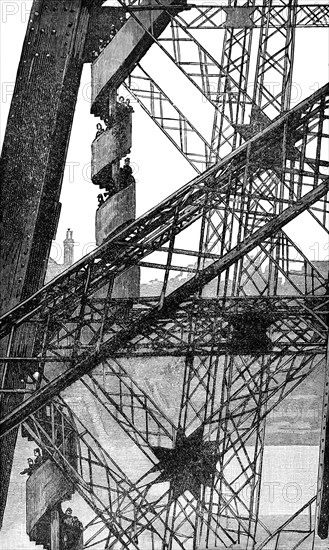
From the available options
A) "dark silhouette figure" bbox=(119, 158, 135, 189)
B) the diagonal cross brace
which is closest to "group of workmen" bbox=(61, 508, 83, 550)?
the diagonal cross brace

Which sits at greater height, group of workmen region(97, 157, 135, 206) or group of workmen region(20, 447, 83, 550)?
group of workmen region(97, 157, 135, 206)

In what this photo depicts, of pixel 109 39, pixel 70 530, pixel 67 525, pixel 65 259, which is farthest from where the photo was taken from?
pixel 65 259

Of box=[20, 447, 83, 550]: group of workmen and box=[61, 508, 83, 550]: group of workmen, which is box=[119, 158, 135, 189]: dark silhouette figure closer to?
box=[20, 447, 83, 550]: group of workmen

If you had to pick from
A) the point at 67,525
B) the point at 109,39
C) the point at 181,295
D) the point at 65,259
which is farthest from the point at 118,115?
the point at 65,259

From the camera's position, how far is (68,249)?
2830 centimetres

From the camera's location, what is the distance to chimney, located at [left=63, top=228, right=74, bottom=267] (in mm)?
26180

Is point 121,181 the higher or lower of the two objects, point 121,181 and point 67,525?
the higher

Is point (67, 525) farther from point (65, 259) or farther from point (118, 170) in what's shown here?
point (65, 259)

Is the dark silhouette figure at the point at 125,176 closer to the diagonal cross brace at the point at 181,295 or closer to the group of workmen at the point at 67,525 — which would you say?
the diagonal cross brace at the point at 181,295

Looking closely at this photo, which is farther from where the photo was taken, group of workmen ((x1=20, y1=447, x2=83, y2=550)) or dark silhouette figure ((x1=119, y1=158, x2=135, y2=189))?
dark silhouette figure ((x1=119, y1=158, x2=135, y2=189))

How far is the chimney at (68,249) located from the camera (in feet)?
85.9

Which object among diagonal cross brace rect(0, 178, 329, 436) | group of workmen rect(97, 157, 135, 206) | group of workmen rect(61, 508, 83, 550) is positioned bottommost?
group of workmen rect(61, 508, 83, 550)

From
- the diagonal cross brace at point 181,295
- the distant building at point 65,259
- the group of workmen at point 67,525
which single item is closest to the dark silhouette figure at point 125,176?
the diagonal cross brace at point 181,295

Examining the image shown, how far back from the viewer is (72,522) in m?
8.14
